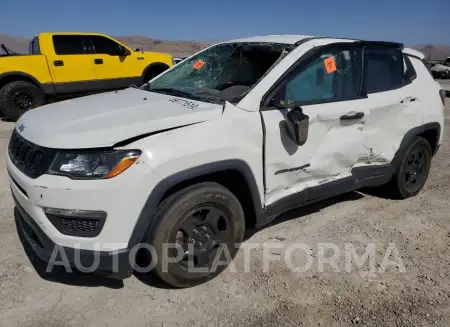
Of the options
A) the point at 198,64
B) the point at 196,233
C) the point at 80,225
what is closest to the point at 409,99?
the point at 198,64

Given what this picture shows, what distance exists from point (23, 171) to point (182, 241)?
3.64ft

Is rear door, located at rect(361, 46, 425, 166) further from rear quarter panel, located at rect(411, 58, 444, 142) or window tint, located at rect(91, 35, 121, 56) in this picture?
window tint, located at rect(91, 35, 121, 56)

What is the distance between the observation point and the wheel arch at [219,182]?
2320 millimetres

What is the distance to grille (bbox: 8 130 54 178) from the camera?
2.30m

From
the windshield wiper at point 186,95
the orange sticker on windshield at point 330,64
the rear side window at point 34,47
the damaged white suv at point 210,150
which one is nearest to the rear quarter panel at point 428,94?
the damaged white suv at point 210,150

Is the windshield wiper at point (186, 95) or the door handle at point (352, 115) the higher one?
the windshield wiper at point (186, 95)

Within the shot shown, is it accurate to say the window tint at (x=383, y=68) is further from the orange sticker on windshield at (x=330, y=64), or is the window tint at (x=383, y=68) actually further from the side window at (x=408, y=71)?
the orange sticker on windshield at (x=330, y=64)

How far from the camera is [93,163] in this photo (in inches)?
88.0

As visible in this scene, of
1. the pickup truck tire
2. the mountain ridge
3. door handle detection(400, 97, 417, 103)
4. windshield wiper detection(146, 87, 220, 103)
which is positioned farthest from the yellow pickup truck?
the mountain ridge

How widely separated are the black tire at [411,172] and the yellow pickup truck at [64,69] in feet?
23.3

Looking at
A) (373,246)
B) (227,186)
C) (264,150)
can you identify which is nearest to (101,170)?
(227,186)

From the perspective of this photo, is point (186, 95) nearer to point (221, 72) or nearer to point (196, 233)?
point (221, 72)

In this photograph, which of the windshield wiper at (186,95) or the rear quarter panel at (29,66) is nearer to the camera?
the windshield wiper at (186,95)

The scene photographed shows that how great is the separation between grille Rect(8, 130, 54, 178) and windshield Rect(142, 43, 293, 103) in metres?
1.17
